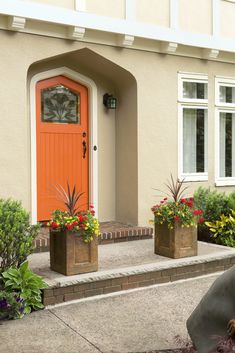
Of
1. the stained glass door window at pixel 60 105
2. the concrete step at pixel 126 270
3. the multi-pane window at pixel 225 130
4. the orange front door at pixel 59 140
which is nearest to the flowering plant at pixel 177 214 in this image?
the concrete step at pixel 126 270

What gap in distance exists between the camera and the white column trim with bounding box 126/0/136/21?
310 inches

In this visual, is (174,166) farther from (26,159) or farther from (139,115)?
(26,159)

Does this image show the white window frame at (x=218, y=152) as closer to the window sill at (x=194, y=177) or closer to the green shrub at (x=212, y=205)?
the window sill at (x=194, y=177)

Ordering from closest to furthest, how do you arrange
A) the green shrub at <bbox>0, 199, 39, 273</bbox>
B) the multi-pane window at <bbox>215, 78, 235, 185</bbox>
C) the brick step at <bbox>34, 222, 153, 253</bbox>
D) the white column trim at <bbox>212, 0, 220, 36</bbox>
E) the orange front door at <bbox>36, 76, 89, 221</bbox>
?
the green shrub at <bbox>0, 199, 39, 273</bbox>
the brick step at <bbox>34, 222, 153, 253</bbox>
the orange front door at <bbox>36, 76, 89, 221</bbox>
the white column trim at <bbox>212, 0, 220, 36</bbox>
the multi-pane window at <bbox>215, 78, 235, 185</bbox>

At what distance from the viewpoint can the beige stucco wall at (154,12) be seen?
8.05 m

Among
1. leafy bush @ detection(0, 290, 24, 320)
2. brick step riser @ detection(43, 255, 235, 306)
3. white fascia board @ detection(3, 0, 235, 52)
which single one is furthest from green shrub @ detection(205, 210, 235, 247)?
leafy bush @ detection(0, 290, 24, 320)

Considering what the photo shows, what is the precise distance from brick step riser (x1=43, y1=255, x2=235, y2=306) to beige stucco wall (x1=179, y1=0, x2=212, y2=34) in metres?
4.42

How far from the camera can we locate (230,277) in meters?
2.94

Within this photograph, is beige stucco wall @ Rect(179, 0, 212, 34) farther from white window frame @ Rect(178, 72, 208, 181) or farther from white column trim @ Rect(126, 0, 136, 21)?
white column trim @ Rect(126, 0, 136, 21)

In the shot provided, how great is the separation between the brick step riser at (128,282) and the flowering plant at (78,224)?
1.74 feet

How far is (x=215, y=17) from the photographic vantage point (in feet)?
29.6

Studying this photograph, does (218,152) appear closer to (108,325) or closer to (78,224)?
(78,224)

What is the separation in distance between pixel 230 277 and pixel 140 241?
15.5ft

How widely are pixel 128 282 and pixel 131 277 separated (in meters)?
0.07
